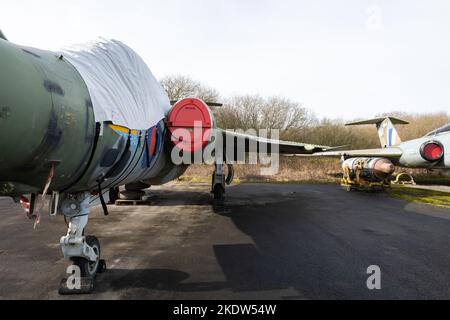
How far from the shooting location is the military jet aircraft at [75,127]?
1.75 metres

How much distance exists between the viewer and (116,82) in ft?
10.1

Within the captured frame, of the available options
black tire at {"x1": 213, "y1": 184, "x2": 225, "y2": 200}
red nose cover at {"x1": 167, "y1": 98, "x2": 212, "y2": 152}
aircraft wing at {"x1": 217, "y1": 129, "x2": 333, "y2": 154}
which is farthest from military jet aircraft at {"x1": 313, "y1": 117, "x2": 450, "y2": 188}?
red nose cover at {"x1": 167, "y1": 98, "x2": 212, "y2": 152}

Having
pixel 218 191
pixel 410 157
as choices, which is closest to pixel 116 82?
pixel 218 191

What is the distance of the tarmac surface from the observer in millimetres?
3170

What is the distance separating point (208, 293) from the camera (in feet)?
10.1

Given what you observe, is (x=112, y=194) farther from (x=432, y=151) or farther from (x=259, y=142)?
(x=432, y=151)

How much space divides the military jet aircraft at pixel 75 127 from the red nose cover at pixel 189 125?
0.38m

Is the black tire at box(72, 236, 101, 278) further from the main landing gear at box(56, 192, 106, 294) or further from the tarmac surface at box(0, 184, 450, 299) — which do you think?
the tarmac surface at box(0, 184, 450, 299)

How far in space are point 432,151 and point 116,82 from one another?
14.4 metres

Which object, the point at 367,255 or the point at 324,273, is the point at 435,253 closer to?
the point at 367,255

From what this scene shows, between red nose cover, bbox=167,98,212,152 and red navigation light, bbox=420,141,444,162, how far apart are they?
12.2 meters

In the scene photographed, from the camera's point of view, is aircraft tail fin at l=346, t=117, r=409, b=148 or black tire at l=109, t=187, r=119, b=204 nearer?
black tire at l=109, t=187, r=119, b=204
